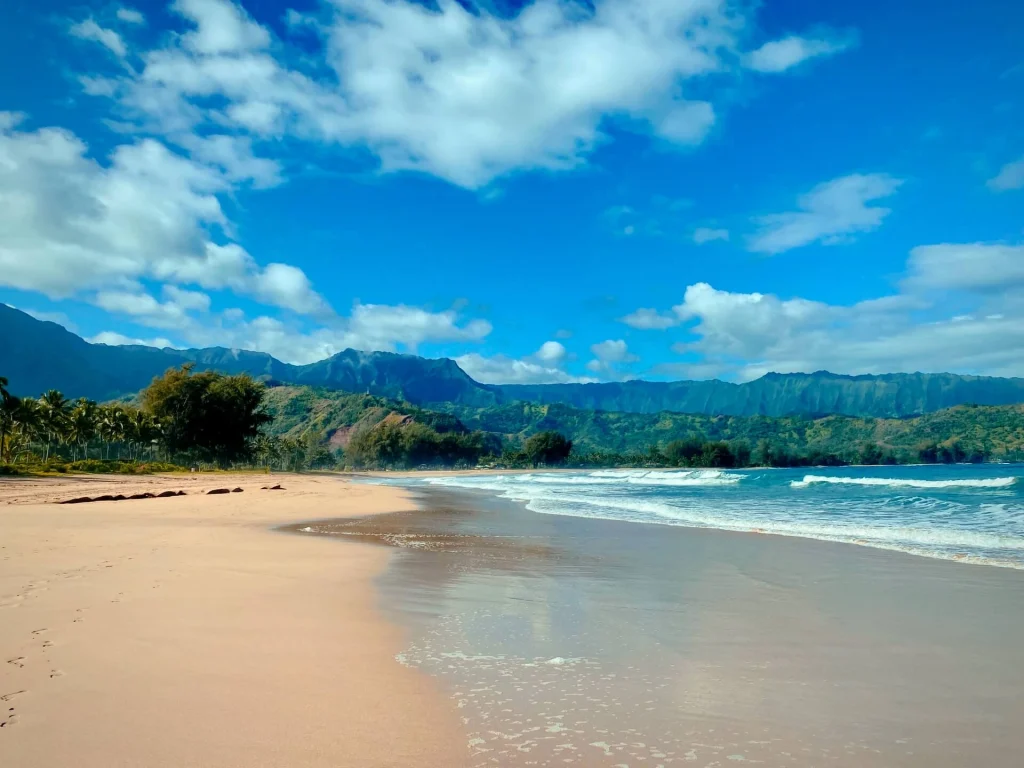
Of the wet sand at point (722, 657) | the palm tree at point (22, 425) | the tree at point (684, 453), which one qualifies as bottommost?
the tree at point (684, 453)

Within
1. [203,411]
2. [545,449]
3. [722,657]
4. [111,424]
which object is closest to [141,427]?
[111,424]

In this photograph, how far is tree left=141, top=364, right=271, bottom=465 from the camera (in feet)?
217

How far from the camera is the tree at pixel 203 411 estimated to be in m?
66.1

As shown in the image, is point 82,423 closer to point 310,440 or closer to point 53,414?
point 53,414

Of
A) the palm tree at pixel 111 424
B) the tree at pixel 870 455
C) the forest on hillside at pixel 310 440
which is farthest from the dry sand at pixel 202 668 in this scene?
the tree at pixel 870 455

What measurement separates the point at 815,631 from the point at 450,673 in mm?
3891

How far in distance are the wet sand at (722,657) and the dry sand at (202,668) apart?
426 millimetres

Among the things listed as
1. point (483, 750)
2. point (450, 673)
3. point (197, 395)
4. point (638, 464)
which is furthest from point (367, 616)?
point (638, 464)

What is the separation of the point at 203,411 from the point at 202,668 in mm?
68904

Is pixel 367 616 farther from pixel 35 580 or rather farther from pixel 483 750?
pixel 35 580

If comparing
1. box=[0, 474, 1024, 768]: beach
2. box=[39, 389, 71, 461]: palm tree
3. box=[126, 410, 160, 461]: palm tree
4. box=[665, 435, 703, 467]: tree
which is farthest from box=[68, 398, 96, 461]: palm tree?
box=[665, 435, 703, 467]: tree

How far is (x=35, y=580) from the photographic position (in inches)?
308

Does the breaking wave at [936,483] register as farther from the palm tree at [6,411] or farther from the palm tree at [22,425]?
the palm tree at [22,425]

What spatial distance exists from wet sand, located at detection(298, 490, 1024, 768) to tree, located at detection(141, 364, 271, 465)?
6340 centimetres
